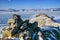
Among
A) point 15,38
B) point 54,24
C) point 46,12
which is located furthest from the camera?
point 46,12

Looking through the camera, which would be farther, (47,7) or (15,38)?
(47,7)

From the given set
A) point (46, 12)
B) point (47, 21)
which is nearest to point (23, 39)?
point (47, 21)

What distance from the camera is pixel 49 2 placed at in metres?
5.52

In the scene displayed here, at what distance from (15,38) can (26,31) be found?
0.76 feet

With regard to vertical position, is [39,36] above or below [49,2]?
below

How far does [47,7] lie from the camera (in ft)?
18.2

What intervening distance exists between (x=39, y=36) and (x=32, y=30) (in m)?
0.16

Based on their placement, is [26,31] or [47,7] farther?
[47,7]

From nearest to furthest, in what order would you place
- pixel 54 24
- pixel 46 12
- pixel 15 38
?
pixel 15 38 → pixel 54 24 → pixel 46 12

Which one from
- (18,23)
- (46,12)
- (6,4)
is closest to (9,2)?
(6,4)

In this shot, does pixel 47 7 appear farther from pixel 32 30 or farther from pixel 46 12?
pixel 32 30

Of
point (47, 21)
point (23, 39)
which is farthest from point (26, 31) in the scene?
point (47, 21)

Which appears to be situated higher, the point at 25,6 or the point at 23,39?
the point at 25,6

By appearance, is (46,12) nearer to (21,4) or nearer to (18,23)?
(21,4)
